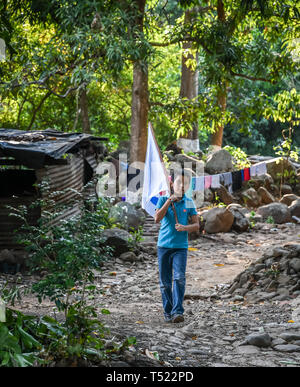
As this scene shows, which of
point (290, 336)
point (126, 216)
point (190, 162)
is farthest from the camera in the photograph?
point (190, 162)

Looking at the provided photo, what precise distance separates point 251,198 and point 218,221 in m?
4.21

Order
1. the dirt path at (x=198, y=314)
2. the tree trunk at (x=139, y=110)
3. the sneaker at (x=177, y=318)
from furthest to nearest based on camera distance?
the tree trunk at (x=139, y=110) < the sneaker at (x=177, y=318) < the dirt path at (x=198, y=314)

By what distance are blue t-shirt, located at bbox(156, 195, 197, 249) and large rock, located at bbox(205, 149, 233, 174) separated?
1246cm

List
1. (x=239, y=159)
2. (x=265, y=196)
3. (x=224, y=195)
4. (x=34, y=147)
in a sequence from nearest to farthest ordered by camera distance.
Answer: (x=34, y=147) → (x=224, y=195) → (x=265, y=196) → (x=239, y=159)

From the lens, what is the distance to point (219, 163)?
18.4m

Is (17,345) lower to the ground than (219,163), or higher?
lower

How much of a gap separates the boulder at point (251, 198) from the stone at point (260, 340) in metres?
12.6

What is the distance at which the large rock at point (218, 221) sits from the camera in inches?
526

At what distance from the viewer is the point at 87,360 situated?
3627 mm

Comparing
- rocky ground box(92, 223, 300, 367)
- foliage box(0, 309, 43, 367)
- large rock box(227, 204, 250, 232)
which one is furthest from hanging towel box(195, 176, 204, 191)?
foliage box(0, 309, 43, 367)

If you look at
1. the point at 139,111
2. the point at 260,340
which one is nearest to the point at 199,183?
the point at 139,111

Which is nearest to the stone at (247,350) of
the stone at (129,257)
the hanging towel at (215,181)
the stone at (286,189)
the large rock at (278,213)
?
the stone at (129,257)

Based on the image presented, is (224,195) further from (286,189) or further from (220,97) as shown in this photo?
(220,97)

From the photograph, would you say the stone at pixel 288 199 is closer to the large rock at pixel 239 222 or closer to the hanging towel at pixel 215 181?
the hanging towel at pixel 215 181
